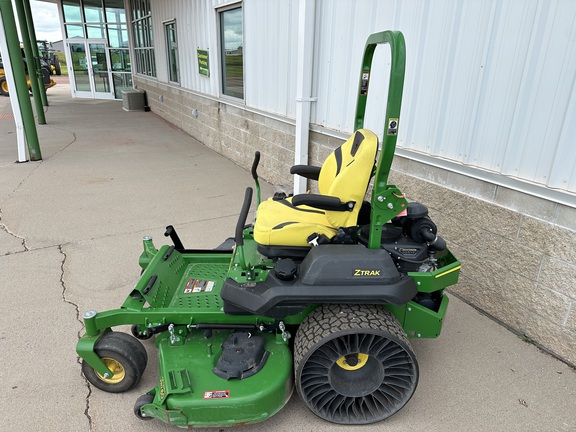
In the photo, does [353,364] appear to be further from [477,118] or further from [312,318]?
[477,118]

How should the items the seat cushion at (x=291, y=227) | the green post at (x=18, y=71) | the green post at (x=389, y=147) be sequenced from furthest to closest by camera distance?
the green post at (x=18, y=71), the seat cushion at (x=291, y=227), the green post at (x=389, y=147)

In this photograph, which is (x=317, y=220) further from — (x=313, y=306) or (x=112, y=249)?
(x=112, y=249)

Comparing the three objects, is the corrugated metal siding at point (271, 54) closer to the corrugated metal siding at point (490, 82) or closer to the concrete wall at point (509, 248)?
the corrugated metal siding at point (490, 82)

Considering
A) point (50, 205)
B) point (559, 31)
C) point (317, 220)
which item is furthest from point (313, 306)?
point (50, 205)

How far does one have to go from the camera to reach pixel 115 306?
325 cm

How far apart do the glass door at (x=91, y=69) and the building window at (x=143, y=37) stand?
2902mm

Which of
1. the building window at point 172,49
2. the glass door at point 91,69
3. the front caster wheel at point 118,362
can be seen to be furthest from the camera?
the glass door at point 91,69

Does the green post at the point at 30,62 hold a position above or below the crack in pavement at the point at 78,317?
above

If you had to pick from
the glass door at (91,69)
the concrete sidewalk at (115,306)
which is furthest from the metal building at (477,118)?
the glass door at (91,69)

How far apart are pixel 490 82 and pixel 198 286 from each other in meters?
2.47

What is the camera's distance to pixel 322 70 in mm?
4680

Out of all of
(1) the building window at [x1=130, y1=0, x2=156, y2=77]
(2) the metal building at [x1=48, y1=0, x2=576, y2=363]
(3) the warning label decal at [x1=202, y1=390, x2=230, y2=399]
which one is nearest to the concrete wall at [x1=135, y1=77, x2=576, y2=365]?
(2) the metal building at [x1=48, y1=0, x2=576, y2=363]

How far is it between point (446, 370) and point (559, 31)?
7.13ft

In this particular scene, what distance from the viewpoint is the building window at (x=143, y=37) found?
41.3ft
